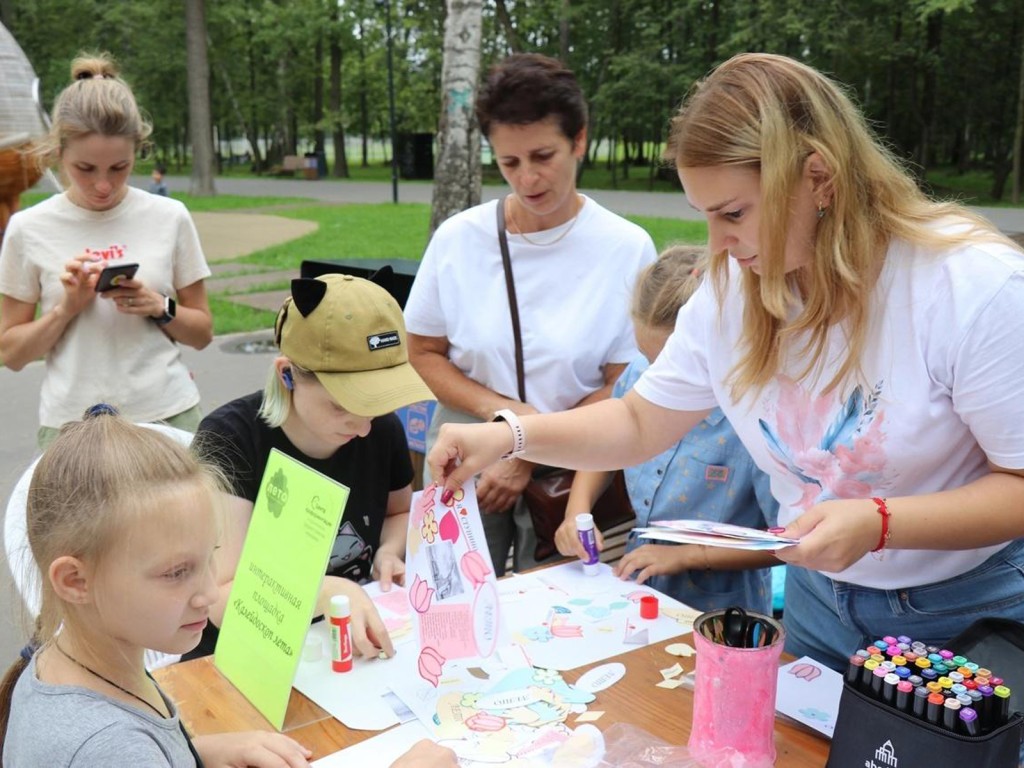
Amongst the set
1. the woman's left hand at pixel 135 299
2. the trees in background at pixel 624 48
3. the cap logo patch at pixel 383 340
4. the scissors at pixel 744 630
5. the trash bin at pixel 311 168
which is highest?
the trees in background at pixel 624 48

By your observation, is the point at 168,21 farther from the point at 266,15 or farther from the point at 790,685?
the point at 790,685

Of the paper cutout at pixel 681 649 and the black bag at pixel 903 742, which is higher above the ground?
the black bag at pixel 903 742

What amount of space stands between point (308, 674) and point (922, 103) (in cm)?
2662

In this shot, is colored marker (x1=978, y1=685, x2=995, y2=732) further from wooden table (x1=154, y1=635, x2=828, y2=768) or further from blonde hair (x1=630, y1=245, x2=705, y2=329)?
blonde hair (x1=630, y1=245, x2=705, y2=329)

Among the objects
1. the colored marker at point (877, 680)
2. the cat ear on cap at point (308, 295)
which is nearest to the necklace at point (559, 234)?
the cat ear on cap at point (308, 295)

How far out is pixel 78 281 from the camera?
2.66 metres

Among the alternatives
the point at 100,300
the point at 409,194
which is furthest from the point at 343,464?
the point at 409,194

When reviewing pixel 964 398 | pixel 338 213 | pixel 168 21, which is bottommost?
pixel 338 213

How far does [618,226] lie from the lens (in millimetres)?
2721

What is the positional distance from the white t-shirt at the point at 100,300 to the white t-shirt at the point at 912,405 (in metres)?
1.91

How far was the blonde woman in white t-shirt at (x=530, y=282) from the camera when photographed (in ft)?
8.46

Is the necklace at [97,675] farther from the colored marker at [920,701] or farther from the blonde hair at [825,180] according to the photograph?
the blonde hair at [825,180]

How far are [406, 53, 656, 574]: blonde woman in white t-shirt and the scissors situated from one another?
1.24m

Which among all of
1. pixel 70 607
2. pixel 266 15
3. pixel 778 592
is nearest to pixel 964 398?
pixel 70 607
